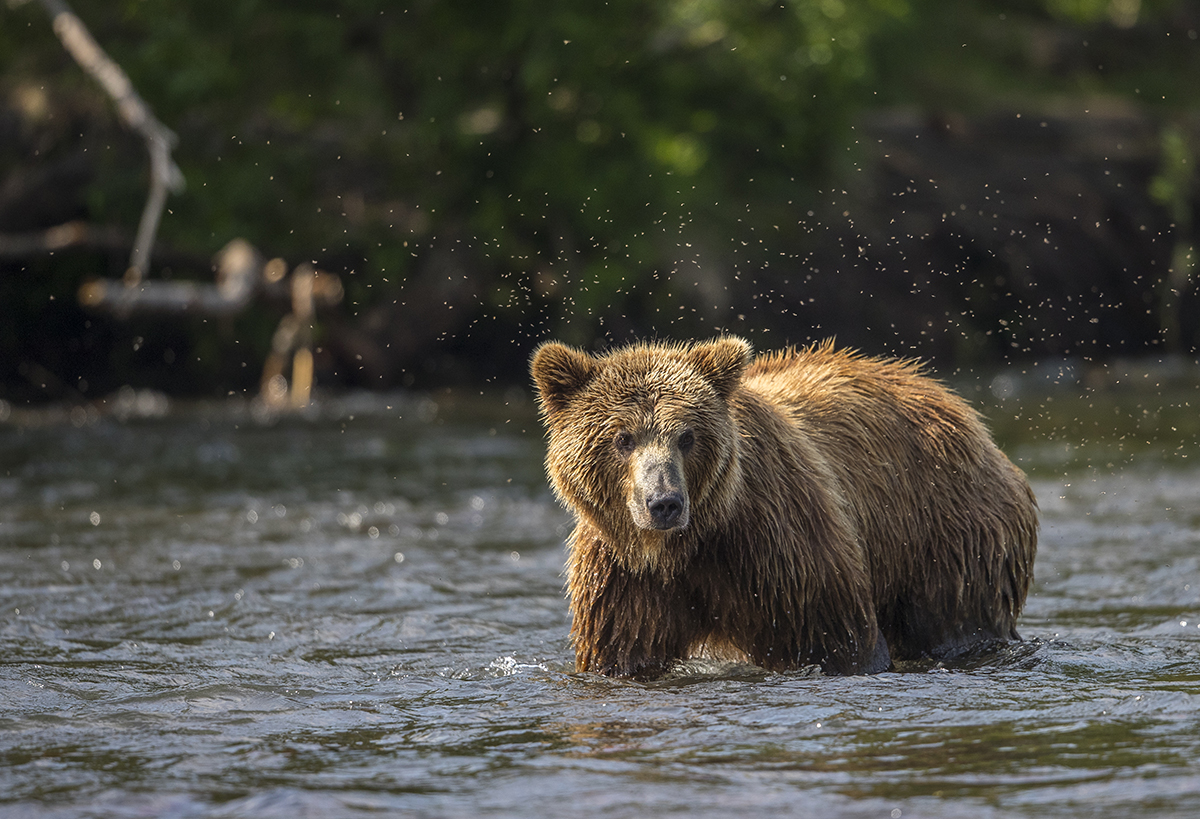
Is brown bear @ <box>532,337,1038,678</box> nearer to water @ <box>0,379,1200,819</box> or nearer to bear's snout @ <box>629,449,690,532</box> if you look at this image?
bear's snout @ <box>629,449,690,532</box>

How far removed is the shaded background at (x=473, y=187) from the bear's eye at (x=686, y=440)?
12.1 metres

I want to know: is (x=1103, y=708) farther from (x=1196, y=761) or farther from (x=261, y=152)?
(x=261, y=152)

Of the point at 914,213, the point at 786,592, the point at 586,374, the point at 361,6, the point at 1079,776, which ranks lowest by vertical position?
the point at 1079,776

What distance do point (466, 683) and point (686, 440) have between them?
147 centimetres

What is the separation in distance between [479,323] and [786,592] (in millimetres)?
13494

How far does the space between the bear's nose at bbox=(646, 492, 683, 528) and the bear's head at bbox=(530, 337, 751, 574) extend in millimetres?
127

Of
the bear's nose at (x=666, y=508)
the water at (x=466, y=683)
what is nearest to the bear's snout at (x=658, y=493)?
the bear's nose at (x=666, y=508)

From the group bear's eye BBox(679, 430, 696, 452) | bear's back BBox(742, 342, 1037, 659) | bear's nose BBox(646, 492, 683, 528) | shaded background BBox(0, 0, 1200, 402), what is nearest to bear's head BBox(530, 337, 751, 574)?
bear's eye BBox(679, 430, 696, 452)

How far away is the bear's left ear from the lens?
5.69 m

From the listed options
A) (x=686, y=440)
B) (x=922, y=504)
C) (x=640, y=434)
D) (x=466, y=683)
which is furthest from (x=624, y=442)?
(x=922, y=504)

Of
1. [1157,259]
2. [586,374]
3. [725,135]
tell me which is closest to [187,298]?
[725,135]

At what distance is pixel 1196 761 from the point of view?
4441 mm

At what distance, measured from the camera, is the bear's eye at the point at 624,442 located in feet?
18.2

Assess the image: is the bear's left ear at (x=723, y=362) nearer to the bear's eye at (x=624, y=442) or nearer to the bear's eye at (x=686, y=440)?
the bear's eye at (x=686, y=440)
